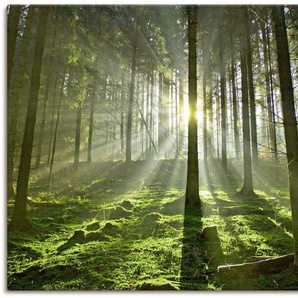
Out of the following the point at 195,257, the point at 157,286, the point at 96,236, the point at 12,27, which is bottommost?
the point at 157,286

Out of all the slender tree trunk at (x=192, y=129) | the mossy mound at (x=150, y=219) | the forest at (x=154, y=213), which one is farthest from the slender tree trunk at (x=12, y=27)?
the mossy mound at (x=150, y=219)

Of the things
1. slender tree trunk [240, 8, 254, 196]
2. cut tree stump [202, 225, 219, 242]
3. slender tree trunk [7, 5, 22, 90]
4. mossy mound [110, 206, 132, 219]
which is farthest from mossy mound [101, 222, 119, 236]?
slender tree trunk [240, 8, 254, 196]

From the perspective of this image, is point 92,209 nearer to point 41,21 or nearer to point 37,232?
point 37,232

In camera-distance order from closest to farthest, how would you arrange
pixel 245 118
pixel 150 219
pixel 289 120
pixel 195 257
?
1. pixel 289 120
2. pixel 195 257
3. pixel 150 219
4. pixel 245 118

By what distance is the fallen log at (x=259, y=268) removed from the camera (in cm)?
311

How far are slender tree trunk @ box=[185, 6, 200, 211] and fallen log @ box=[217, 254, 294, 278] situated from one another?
3.48 meters

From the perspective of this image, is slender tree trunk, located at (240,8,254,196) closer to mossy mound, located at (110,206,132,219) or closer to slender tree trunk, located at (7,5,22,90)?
mossy mound, located at (110,206,132,219)

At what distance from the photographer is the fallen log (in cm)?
311

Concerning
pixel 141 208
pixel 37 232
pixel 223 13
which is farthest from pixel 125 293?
pixel 223 13

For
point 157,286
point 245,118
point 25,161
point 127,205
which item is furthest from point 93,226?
Answer: point 245,118

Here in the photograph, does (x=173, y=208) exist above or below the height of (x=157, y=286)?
above

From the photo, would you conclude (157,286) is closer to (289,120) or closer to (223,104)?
(289,120)

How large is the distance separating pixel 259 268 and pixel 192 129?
440 centimetres

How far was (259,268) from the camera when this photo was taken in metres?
3.14
